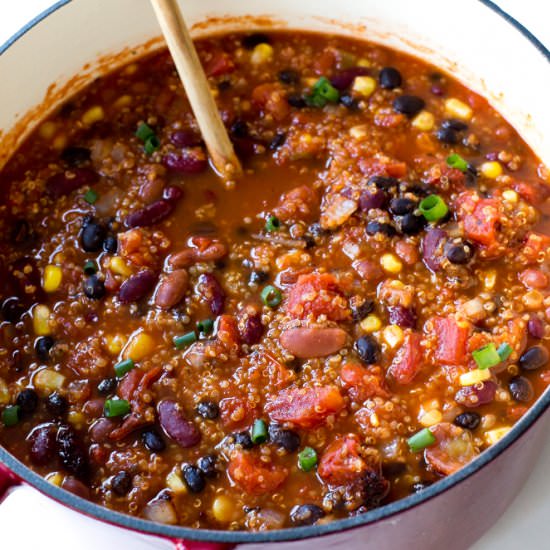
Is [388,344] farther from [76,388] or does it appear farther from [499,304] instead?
[76,388]

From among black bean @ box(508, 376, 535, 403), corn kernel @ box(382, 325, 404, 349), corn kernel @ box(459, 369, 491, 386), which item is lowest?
black bean @ box(508, 376, 535, 403)

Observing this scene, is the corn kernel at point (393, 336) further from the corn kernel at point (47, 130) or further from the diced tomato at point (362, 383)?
the corn kernel at point (47, 130)

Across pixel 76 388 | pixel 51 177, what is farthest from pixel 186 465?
pixel 51 177

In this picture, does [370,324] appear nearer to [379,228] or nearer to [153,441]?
[379,228]

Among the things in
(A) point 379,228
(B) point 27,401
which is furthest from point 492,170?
(B) point 27,401

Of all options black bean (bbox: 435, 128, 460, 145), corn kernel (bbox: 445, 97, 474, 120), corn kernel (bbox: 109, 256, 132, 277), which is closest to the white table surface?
corn kernel (bbox: 109, 256, 132, 277)

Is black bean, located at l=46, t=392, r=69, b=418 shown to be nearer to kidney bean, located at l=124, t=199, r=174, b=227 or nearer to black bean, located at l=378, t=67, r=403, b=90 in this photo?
kidney bean, located at l=124, t=199, r=174, b=227
